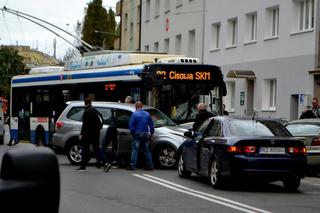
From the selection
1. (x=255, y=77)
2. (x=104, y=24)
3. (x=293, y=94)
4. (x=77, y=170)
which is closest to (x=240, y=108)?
(x=255, y=77)

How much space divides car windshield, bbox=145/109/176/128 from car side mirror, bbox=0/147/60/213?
670 inches

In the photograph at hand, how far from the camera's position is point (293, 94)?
29453mm

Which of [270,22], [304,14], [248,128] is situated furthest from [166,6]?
[248,128]

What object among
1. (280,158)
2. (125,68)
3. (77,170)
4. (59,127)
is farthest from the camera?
(125,68)

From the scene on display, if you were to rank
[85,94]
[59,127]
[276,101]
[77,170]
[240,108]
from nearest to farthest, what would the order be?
[77,170] → [59,127] → [85,94] → [276,101] → [240,108]

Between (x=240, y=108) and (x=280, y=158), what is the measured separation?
72.2 ft

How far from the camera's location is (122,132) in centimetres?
1828

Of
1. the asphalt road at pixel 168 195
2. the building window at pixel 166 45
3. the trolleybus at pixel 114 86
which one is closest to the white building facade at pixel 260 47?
the building window at pixel 166 45

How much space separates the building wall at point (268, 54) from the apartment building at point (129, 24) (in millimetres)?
15991

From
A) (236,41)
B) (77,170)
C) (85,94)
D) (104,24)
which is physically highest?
(104,24)

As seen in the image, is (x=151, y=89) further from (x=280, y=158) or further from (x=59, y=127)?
(x=280, y=158)

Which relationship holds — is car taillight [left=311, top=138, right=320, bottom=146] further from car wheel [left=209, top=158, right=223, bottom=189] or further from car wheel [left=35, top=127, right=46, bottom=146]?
car wheel [left=35, top=127, right=46, bottom=146]

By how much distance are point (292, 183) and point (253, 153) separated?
1.28m

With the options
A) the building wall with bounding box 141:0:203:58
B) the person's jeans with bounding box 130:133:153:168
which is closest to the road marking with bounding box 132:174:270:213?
the person's jeans with bounding box 130:133:153:168
